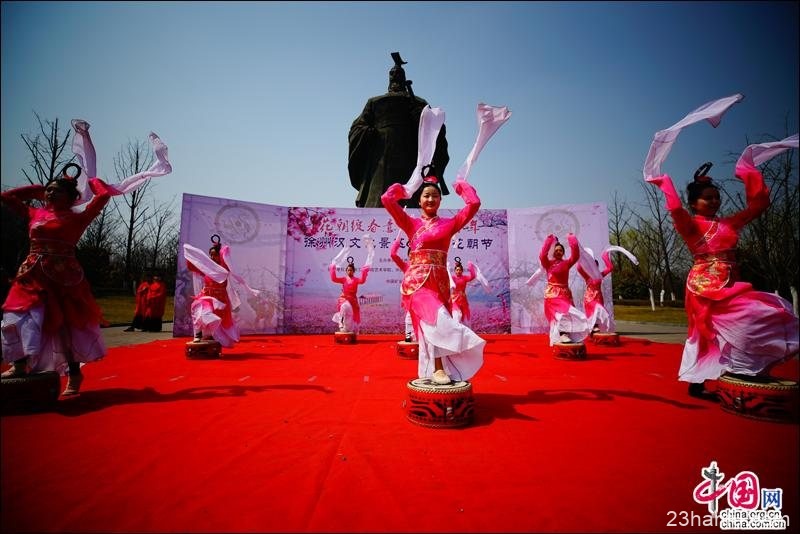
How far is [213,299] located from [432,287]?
4526 millimetres

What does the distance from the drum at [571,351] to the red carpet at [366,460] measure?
5.72 feet

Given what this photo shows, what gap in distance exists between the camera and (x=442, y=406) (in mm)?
2545

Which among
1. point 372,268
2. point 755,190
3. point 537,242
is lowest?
point 372,268

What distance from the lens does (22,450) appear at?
2.04 meters

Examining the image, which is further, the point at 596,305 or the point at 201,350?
the point at 596,305

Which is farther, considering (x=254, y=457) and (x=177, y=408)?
(x=177, y=408)

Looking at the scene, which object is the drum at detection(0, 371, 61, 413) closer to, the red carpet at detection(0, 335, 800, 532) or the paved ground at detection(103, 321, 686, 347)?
the red carpet at detection(0, 335, 800, 532)

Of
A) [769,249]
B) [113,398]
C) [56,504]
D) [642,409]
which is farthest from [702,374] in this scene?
[769,249]

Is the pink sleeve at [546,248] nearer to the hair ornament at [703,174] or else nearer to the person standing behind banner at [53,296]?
the hair ornament at [703,174]

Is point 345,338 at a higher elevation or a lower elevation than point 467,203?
lower

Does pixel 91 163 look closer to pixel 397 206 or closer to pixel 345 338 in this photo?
pixel 397 206

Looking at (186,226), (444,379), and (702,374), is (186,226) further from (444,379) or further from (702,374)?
(702,374)

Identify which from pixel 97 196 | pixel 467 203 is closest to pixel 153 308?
pixel 97 196

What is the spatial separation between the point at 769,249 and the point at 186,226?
54.4 ft
